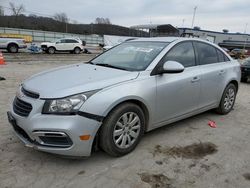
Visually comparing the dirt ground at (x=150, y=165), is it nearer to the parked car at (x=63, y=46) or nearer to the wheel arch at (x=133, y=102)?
the wheel arch at (x=133, y=102)

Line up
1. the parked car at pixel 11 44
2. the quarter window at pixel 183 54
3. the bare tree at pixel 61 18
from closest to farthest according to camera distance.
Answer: the quarter window at pixel 183 54, the parked car at pixel 11 44, the bare tree at pixel 61 18

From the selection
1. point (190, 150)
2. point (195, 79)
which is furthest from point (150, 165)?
point (195, 79)

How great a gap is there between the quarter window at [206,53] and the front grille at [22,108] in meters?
3.04

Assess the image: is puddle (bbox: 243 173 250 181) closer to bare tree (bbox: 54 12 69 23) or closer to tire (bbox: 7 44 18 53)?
tire (bbox: 7 44 18 53)

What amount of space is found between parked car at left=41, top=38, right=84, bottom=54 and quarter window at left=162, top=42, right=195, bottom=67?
72.7 feet

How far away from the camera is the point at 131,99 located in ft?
10.5

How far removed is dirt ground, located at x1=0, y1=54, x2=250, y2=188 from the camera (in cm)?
276

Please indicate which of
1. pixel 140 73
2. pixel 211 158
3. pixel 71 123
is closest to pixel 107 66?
pixel 140 73

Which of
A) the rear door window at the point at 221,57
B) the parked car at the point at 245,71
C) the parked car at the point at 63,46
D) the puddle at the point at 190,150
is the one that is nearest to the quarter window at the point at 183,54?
the rear door window at the point at 221,57

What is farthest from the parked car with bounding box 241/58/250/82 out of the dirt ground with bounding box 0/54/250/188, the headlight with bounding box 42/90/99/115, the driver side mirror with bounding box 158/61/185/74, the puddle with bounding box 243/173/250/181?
the headlight with bounding box 42/90/99/115

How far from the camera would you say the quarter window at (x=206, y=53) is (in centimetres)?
444

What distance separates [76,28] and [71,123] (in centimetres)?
6594

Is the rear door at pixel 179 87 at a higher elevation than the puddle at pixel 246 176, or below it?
higher

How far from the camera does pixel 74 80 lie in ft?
10.4
